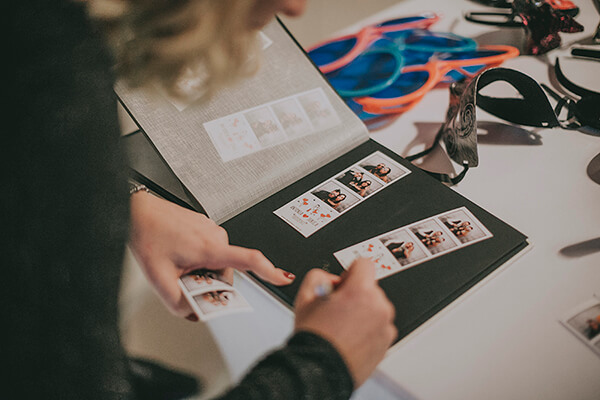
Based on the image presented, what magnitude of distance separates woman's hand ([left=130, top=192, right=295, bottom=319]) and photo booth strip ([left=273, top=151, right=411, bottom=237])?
91 millimetres

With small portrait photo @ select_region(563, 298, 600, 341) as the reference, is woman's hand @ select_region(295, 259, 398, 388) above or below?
above

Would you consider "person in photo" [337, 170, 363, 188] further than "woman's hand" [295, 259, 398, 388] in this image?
Yes

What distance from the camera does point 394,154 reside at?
2.47 ft

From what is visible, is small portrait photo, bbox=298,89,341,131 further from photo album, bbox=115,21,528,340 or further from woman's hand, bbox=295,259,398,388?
woman's hand, bbox=295,259,398,388

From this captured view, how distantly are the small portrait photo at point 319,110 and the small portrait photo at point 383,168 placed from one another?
10 cm

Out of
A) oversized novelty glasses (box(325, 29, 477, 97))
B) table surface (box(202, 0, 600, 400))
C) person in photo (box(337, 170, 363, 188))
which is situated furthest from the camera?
oversized novelty glasses (box(325, 29, 477, 97))

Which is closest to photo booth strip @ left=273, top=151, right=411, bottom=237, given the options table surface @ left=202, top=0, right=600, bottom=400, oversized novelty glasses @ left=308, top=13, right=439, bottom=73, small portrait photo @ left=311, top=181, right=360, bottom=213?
small portrait photo @ left=311, top=181, right=360, bottom=213

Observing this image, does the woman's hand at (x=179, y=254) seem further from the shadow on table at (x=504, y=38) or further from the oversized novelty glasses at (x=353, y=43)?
the shadow on table at (x=504, y=38)

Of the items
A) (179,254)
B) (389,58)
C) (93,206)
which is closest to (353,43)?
(389,58)

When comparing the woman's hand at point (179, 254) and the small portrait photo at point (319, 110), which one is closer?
the woman's hand at point (179, 254)

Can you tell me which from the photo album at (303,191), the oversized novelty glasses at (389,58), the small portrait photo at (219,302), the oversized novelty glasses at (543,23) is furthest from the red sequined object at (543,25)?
the small portrait photo at (219,302)

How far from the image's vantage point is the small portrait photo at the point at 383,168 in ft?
2.33

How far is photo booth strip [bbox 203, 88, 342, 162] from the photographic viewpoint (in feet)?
2.39

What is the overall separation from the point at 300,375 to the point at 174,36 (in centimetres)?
33
